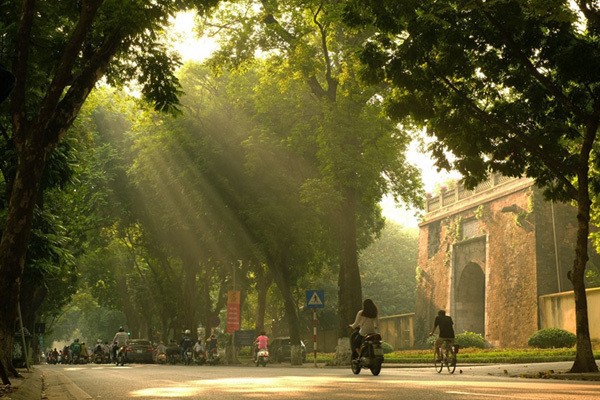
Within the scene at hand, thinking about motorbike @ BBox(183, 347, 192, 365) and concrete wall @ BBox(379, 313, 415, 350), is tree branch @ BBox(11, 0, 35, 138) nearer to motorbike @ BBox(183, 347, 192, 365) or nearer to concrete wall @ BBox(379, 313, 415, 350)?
motorbike @ BBox(183, 347, 192, 365)

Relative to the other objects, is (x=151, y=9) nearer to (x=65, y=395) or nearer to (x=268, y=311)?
(x=65, y=395)

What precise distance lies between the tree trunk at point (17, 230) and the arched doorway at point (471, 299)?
118ft

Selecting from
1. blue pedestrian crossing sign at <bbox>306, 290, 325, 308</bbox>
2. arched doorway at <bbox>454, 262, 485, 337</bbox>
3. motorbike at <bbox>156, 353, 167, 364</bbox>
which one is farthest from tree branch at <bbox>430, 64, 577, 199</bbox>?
arched doorway at <bbox>454, 262, 485, 337</bbox>

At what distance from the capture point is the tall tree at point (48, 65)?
12.6 metres

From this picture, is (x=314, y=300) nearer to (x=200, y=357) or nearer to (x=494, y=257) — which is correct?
(x=200, y=357)

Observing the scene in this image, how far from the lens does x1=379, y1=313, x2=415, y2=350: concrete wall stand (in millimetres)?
49375

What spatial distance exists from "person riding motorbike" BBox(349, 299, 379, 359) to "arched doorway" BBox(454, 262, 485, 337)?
97.5 ft

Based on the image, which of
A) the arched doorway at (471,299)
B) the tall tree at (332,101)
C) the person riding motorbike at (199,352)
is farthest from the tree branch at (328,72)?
the arched doorway at (471,299)

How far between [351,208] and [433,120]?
27.7 ft

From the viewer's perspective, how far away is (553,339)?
30.9 meters

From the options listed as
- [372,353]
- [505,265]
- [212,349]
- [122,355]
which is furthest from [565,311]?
[122,355]

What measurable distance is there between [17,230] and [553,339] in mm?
23824

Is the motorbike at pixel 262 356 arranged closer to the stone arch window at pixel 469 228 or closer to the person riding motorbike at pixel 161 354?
the person riding motorbike at pixel 161 354

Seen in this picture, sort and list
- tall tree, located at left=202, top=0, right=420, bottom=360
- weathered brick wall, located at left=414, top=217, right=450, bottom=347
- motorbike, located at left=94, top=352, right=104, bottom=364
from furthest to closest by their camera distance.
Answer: motorbike, located at left=94, top=352, right=104, bottom=364 < weathered brick wall, located at left=414, top=217, right=450, bottom=347 < tall tree, located at left=202, top=0, right=420, bottom=360
